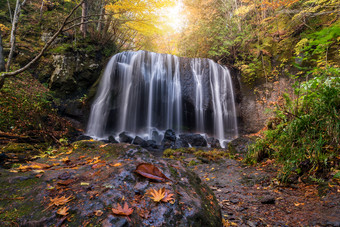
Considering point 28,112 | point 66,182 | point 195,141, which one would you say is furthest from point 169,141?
point 66,182

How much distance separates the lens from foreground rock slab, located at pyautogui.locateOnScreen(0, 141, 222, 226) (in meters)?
0.83

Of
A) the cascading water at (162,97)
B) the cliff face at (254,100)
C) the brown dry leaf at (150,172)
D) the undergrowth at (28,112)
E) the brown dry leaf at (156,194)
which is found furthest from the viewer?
the cascading water at (162,97)

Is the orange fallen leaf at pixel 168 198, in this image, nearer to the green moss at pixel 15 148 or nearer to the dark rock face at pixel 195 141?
the green moss at pixel 15 148

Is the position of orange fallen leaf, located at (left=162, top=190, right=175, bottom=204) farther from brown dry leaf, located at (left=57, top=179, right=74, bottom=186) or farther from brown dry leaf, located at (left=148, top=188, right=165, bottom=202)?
brown dry leaf, located at (left=57, top=179, right=74, bottom=186)

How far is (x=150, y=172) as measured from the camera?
128 cm

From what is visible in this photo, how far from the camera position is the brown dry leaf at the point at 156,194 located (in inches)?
40.3

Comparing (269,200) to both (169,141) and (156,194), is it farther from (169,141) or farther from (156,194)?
(169,141)

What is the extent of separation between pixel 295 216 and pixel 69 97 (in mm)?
11461

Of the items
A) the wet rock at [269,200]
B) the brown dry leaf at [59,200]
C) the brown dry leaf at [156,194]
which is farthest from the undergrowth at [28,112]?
the wet rock at [269,200]

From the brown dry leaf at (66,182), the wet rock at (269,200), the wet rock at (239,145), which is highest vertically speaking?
the brown dry leaf at (66,182)

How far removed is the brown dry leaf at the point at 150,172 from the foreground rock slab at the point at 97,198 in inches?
1.2

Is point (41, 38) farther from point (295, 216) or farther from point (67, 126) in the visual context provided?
point (295, 216)

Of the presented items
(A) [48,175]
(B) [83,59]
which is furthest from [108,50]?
(A) [48,175]

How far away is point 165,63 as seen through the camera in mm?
12500
